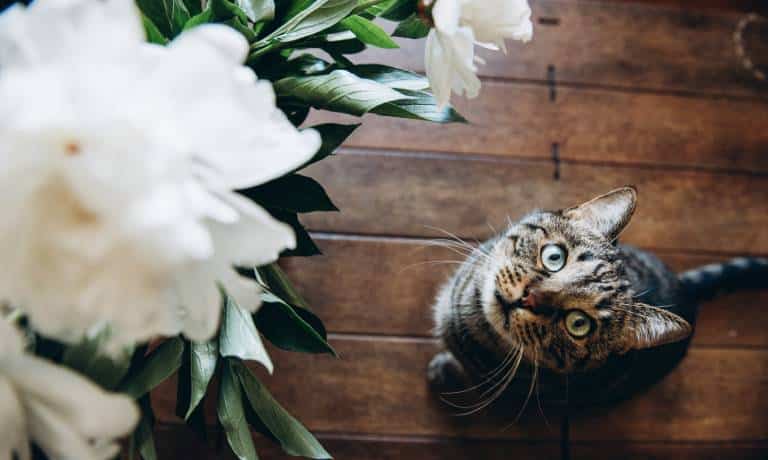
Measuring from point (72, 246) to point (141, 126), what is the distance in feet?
0.28

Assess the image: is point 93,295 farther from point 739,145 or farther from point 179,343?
point 739,145

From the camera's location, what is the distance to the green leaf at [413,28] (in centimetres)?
69

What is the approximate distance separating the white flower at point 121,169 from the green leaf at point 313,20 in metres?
0.23

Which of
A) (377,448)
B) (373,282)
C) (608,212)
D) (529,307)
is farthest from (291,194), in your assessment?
(377,448)

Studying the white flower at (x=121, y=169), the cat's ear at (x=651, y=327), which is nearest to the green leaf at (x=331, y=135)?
the white flower at (x=121, y=169)

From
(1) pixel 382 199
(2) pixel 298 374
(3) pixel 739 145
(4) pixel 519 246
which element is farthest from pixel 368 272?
(3) pixel 739 145

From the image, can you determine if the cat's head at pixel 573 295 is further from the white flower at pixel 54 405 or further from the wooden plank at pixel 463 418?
the white flower at pixel 54 405

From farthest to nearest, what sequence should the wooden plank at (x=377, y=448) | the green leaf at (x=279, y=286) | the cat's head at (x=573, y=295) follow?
the wooden plank at (x=377, y=448)
the cat's head at (x=573, y=295)
the green leaf at (x=279, y=286)

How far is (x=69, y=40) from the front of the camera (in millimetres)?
424

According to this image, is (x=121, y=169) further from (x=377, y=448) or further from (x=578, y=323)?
(x=377, y=448)

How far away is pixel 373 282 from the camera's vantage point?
1.46 m

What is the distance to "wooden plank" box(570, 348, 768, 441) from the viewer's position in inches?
57.2

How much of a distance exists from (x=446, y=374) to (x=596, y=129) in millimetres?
729

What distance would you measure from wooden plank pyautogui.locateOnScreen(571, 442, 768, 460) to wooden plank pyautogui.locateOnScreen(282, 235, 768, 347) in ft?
1.54
